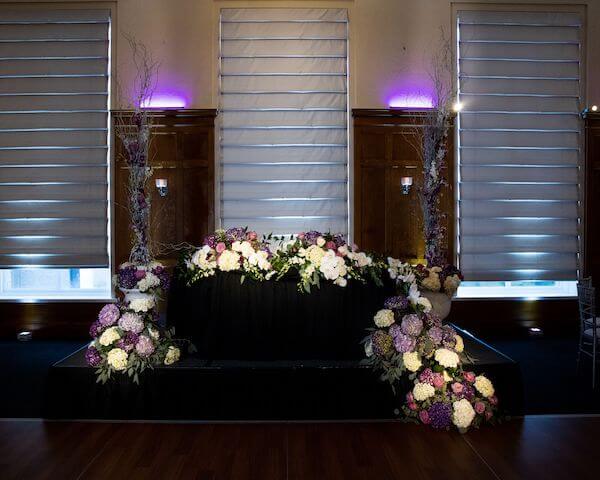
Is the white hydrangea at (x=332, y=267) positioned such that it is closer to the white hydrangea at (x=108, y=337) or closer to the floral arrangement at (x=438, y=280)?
the floral arrangement at (x=438, y=280)

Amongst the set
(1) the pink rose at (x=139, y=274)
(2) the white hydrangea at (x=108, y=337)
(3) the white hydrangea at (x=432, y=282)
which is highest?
(1) the pink rose at (x=139, y=274)

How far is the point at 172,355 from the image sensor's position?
394 centimetres

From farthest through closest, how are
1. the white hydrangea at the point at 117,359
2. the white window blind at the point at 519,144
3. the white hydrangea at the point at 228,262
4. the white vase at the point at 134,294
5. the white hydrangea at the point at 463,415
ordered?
the white window blind at the point at 519,144 < the white vase at the point at 134,294 < the white hydrangea at the point at 228,262 < the white hydrangea at the point at 117,359 < the white hydrangea at the point at 463,415

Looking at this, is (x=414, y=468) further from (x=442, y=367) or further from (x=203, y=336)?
(x=203, y=336)

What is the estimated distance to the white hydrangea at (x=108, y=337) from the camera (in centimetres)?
388

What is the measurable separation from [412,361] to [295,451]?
99 cm

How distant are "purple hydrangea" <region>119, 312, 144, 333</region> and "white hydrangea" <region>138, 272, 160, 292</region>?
438mm

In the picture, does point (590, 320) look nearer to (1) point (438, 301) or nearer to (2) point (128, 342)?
(1) point (438, 301)

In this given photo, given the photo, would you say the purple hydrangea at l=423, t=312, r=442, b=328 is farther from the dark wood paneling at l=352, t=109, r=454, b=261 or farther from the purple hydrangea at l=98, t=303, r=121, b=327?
the dark wood paneling at l=352, t=109, r=454, b=261

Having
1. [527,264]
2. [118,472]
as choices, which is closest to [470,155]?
[527,264]

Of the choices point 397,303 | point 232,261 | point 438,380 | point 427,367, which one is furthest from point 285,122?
point 438,380

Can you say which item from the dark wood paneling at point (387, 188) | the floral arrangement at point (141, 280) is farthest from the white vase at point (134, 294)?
the dark wood paneling at point (387, 188)

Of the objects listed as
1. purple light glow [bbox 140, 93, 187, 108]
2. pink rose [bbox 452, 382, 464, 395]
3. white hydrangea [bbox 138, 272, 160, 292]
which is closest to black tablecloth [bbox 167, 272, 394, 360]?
white hydrangea [bbox 138, 272, 160, 292]

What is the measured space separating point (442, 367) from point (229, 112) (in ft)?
16.0
